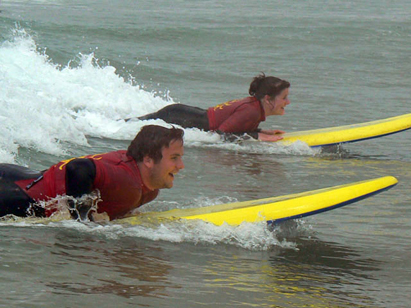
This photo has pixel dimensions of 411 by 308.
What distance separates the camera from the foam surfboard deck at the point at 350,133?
9586mm

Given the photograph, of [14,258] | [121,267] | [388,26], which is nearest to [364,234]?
[121,267]

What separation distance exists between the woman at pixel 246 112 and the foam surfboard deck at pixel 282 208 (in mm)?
3907

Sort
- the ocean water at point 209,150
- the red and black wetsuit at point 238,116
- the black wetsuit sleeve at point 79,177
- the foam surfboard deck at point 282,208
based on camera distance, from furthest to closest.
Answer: the red and black wetsuit at point 238,116 → the foam surfboard deck at point 282,208 → the black wetsuit sleeve at point 79,177 → the ocean water at point 209,150

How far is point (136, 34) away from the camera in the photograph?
19.9 metres

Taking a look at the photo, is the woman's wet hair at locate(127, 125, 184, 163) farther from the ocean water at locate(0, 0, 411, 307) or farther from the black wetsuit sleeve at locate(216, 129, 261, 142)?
the black wetsuit sleeve at locate(216, 129, 261, 142)

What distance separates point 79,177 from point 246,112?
16.3 ft

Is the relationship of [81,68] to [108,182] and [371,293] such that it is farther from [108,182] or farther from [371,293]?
[371,293]

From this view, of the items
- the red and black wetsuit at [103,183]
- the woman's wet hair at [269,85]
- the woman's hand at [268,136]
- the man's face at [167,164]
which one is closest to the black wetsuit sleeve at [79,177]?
the red and black wetsuit at [103,183]

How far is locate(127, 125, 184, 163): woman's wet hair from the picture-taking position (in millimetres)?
4691

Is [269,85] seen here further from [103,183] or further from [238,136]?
[103,183]

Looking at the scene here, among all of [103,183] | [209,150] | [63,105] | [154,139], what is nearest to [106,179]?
[103,183]

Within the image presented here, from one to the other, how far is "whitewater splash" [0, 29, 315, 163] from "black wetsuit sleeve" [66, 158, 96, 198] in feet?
9.85

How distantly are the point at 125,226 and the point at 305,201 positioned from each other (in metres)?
1.28

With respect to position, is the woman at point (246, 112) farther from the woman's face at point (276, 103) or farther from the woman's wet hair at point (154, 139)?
the woman's wet hair at point (154, 139)
